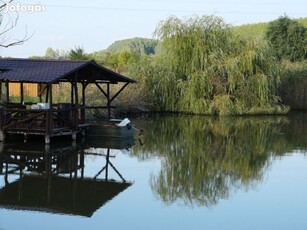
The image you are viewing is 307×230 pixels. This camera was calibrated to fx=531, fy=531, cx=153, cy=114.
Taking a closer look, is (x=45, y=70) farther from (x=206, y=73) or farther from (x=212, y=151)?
(x=206, y=73)

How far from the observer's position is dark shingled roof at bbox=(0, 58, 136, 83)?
15.4 meters

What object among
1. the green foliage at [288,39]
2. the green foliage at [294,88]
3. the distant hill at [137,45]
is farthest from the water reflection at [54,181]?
the distant hill at [137,45]

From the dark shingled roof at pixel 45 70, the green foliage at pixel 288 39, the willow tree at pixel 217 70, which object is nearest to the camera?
the dark shingled roof at pixel 45 70

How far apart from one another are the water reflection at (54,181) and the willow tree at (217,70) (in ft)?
46.4

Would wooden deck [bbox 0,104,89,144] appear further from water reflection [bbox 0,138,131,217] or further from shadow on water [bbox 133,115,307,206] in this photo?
shadow on water [bbox 133,115,307,206]

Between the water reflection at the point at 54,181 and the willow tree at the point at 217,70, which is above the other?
the willow tree at the point at 217,70

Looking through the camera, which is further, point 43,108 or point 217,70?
point 217,70

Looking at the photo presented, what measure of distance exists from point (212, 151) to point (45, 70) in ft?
18.3

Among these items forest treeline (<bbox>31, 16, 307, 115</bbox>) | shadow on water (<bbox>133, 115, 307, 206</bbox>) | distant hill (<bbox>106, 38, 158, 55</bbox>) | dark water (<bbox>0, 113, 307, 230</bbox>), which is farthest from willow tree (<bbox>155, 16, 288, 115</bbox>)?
distant hill (<bbox>106, 38, 158, 55</bbox>)

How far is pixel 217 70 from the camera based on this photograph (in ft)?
94.7

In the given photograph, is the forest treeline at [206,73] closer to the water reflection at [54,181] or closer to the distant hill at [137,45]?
the water reflection at [54,181]

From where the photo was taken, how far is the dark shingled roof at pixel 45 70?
15383 mm

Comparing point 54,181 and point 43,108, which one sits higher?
point 43,108

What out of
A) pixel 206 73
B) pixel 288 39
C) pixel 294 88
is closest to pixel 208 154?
pixel 206 73
